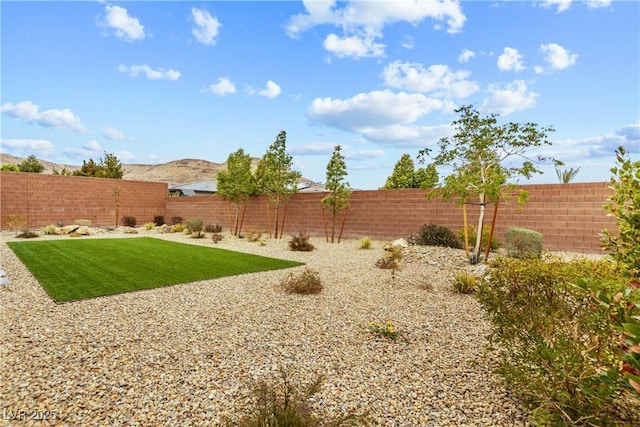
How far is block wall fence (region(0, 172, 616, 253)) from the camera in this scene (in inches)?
366

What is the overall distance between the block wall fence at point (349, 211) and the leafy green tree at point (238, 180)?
0.88m

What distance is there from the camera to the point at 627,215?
2.07 meters

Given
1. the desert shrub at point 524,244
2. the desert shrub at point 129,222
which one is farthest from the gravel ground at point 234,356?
the desert shrub at point 129,222

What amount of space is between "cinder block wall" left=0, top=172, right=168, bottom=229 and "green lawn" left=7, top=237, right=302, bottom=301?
7803 millimetres

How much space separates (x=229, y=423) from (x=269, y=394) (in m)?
0.33

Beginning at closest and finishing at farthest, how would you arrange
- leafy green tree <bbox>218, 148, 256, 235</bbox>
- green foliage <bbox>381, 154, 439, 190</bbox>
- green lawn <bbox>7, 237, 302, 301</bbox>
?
green lawn <bbox>7, 237, 302, 301</bbox> → leafy green tree <bbox>218, 148, 256, 235</bbox> → green foliage <bbox>381, 154, 439, 190</bbox>

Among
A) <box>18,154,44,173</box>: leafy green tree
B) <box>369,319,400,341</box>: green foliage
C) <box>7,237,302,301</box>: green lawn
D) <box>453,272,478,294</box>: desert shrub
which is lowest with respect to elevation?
<box>7,237,302,301</box>: green lawn

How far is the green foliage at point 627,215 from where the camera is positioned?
2.04 metres

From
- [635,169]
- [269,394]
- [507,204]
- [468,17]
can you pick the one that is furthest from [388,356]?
[507,204]

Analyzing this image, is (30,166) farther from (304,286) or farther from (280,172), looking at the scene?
(304,286)

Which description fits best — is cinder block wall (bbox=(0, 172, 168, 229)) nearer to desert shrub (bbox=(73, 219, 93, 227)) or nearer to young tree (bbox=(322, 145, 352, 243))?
desert shrub (bbox=(73, 219, 93, 227))

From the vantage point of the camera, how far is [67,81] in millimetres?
10445

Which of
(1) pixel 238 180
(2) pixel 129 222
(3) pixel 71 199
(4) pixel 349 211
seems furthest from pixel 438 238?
(3) pixel 71 199

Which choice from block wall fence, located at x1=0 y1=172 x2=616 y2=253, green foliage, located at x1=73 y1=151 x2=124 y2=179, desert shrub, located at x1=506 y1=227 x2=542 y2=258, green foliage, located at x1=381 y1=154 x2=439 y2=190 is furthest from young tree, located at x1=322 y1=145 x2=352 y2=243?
green foliage, located at x1=73 y1=151 x2=124 y2=179
